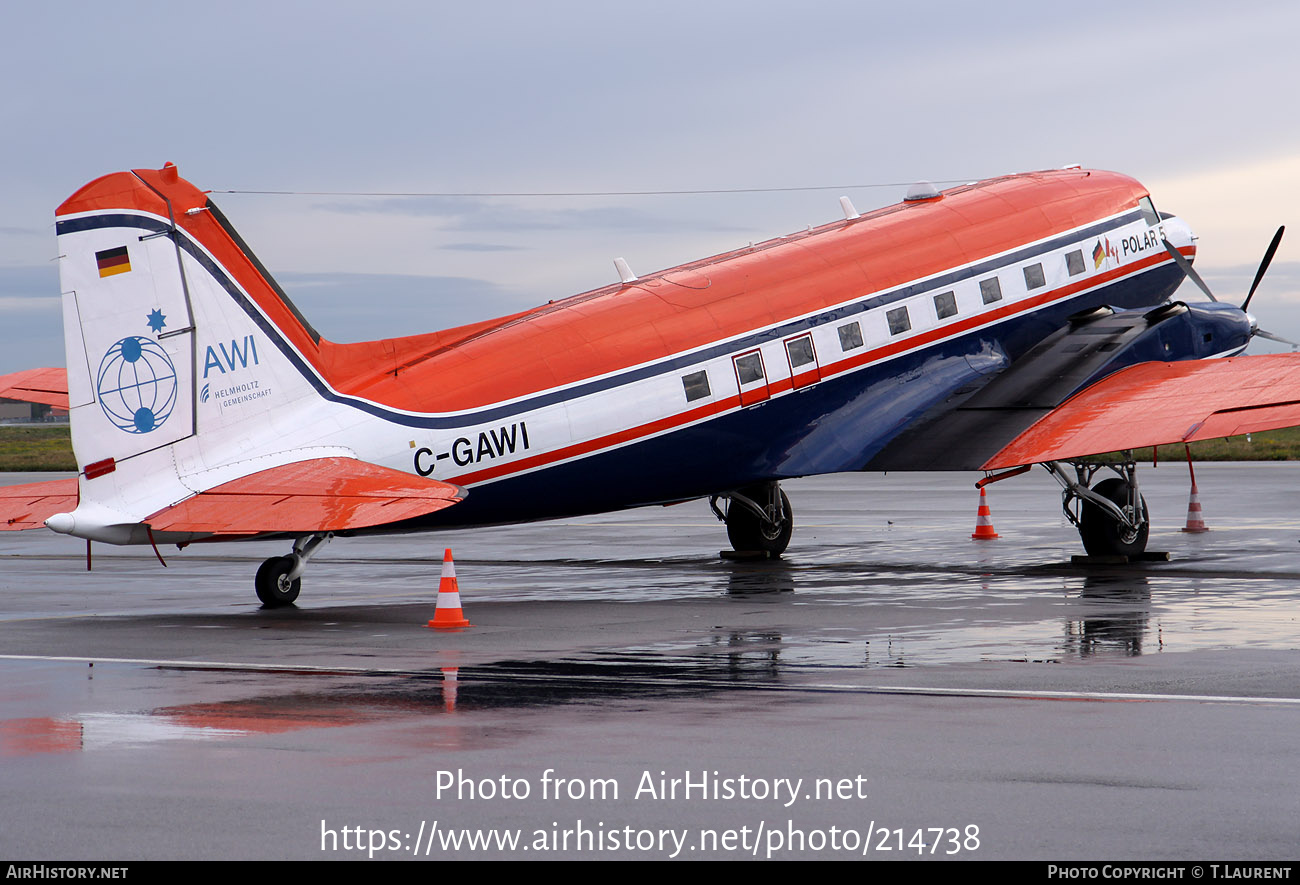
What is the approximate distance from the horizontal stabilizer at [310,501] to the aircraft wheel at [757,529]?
1019 cm

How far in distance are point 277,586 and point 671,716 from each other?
30.7 feet

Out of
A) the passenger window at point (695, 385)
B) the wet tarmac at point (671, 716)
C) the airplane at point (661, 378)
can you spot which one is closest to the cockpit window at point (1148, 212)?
the airplane at point (661, 378)

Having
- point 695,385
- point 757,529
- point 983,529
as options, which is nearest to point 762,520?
point 757,529

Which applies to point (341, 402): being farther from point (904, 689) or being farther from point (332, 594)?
point (904, 689)

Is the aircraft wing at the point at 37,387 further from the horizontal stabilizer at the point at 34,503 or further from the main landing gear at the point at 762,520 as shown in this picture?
the main landing gear at the point at 762,520

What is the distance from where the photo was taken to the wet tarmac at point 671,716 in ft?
27.7

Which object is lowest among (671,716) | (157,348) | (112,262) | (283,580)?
(671,716)

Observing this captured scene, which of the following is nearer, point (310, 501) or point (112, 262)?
point (310, 501)

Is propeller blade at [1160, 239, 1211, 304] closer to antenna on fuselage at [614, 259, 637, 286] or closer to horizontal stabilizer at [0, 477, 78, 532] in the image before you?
antenna on fuselage at [614, 259, 637, 286]

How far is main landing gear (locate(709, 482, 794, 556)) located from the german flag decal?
37.6 feet

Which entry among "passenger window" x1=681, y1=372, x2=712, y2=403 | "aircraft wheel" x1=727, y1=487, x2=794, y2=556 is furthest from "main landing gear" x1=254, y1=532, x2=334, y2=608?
"aircraft wheel" x1=727, y1=487, x2=794, y2=556

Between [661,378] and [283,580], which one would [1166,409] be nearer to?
[661,378]

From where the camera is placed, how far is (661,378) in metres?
21.4
